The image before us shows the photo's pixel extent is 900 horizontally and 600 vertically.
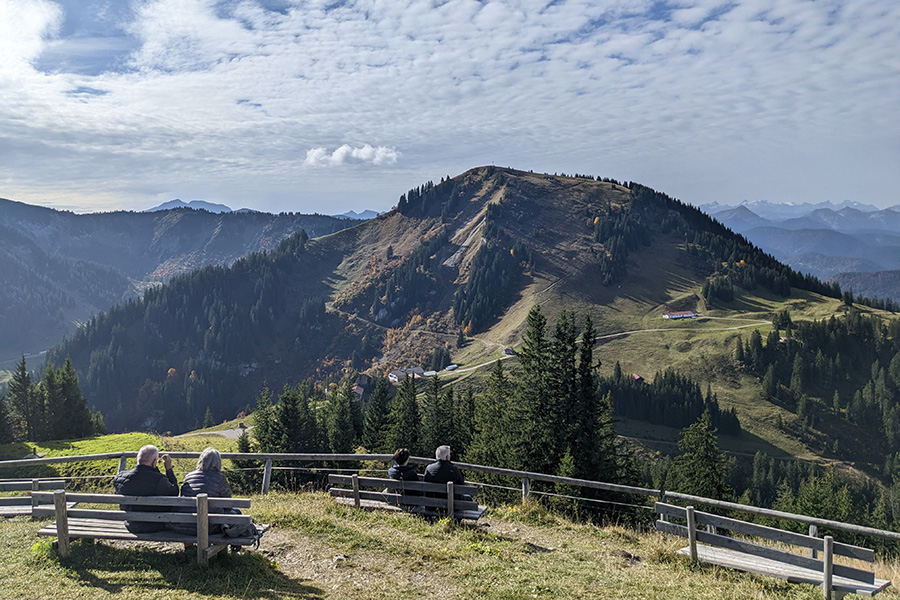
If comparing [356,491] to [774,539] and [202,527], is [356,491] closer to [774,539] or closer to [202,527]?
[202,527]

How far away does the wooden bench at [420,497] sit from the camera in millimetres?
14602

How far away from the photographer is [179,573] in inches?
412

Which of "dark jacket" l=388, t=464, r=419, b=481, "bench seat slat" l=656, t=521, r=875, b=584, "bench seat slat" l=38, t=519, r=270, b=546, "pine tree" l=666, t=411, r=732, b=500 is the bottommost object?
"pine tree" l=666, t=411, r=732, b=500

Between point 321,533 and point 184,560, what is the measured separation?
363cm

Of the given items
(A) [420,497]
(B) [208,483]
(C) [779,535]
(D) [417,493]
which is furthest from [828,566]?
(B) [208,483]

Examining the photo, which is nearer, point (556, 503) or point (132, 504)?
point (132, 504)

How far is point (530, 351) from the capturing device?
131ft

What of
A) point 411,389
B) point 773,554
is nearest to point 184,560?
point 773,554

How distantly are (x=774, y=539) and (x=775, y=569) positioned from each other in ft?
2.02

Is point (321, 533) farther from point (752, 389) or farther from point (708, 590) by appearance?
point (752, 389)

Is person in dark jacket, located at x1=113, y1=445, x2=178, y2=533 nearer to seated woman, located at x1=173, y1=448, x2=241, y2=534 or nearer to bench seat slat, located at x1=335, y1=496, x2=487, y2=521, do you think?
seated woman, located at x1=173, y1=448, x2=241, y2=534

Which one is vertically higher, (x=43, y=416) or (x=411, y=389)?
(x=411, y=389)

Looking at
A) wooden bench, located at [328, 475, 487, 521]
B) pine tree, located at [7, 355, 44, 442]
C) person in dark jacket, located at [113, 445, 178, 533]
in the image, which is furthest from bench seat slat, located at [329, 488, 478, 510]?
pine tree, located at [7, 355, 44, 442]

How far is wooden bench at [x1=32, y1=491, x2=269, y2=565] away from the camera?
1059 centimetres
